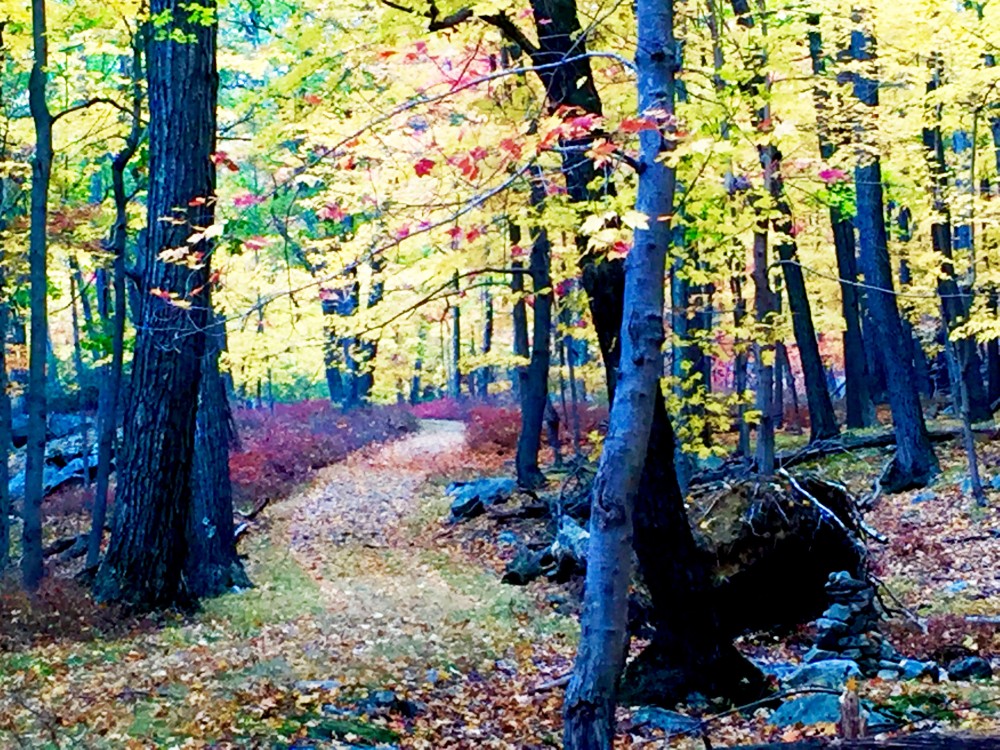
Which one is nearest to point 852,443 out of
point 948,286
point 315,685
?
point 948,286

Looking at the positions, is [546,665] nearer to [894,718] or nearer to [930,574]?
[894,718]

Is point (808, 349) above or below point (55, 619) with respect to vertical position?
above

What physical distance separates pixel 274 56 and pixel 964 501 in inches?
438

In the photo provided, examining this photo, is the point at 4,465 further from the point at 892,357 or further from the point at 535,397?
the point at 892,357

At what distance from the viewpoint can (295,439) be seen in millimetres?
24406

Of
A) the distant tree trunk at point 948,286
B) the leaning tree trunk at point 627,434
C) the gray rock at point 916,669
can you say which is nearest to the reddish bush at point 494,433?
the distant tree trunk at point 948,286

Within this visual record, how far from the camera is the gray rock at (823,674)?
739 centimetres

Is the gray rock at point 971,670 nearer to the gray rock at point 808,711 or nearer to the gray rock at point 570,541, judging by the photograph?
the gray rock at point 808,711

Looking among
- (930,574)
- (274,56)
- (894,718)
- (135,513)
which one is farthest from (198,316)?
(930,574)

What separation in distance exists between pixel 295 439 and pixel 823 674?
60.6ft

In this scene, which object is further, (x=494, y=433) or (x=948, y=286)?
(x=494, y=433)

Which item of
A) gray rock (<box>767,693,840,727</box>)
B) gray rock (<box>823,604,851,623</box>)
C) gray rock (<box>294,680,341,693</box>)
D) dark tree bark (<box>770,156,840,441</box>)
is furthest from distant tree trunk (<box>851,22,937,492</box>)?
gray rock (<box>294,680,341,693</box>)

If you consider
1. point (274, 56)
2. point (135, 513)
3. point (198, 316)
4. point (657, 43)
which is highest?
point (274, 56)

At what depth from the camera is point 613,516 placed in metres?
4.86
